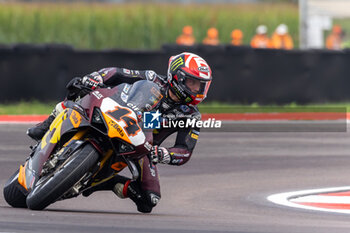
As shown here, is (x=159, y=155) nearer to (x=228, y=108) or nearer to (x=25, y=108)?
(x=25, y=108)

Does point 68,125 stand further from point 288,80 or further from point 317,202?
point 288,80

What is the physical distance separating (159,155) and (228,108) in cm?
1149

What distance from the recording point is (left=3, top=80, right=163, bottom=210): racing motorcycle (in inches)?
279

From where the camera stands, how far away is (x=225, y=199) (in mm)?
9703

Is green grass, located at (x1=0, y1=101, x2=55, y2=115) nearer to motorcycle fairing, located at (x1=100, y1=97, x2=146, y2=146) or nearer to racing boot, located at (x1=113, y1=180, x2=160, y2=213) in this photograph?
racing boot, located at (x1=113, y1=180, x2=160, y2=213)

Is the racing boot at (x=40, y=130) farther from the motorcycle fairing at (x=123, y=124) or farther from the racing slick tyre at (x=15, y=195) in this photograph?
the motorcycle fairing at (x=123, y=124)

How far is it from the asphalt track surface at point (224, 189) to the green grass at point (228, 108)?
6.64ft

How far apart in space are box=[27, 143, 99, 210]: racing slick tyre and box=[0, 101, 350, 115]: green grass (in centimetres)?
1043

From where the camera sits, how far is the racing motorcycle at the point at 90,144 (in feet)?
23.2

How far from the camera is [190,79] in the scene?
309 inches

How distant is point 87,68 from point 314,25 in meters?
16.1

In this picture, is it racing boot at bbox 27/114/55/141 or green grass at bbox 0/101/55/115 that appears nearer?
racing boot at bbox 27/114/55/141

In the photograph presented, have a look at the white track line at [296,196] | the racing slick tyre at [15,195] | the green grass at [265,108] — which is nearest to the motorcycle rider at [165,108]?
the racing slick tyre at [15,195]

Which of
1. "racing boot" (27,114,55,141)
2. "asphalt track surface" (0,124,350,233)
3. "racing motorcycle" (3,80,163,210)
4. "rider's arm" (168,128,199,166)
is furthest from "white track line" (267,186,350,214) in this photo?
"racing boot" (27,114,55,141)
